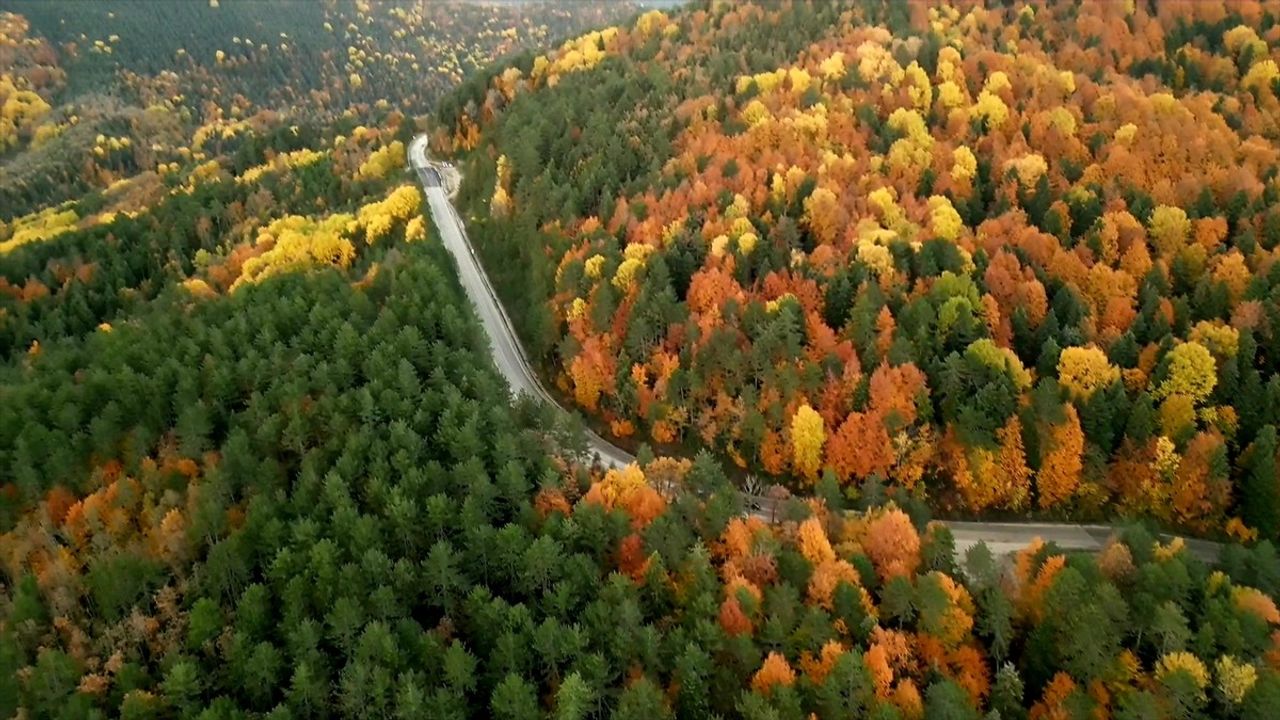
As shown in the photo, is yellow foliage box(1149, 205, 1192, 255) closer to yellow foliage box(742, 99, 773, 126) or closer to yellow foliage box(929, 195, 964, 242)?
yellow foliage box(929, 195, 964, 242)

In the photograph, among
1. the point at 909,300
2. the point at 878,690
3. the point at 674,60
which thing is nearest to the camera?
the point at 878,690

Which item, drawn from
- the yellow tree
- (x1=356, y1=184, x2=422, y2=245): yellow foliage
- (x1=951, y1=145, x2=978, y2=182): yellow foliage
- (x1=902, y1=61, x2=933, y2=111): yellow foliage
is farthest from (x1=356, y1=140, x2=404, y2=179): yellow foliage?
the yellow tree

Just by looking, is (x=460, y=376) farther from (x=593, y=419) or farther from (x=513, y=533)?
(x=513, y=533)

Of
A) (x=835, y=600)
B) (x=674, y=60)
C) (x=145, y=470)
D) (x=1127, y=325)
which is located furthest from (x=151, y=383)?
(x=674, y=60)

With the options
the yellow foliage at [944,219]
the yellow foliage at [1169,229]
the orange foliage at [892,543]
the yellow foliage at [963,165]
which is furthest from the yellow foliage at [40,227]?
the yellow foliage at [1169,229]

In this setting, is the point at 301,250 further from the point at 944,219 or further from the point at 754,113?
the point at 944,219

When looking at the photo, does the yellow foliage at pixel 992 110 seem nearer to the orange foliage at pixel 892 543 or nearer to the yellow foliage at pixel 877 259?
the yellow foliage at pixel 877 259
